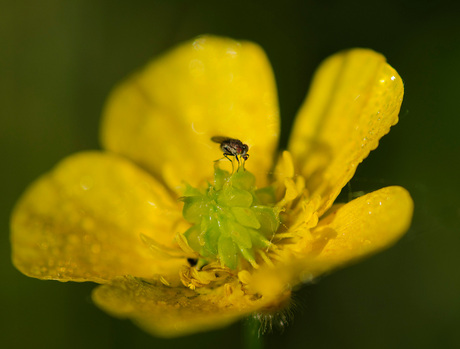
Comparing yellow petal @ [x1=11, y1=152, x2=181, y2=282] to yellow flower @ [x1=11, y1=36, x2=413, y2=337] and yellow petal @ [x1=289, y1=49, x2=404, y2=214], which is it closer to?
yellow flower @ [x1=11, y1=36, x2=413, y2=337]

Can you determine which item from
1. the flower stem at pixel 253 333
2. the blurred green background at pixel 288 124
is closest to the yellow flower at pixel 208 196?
the flower stem at pixel 253 333

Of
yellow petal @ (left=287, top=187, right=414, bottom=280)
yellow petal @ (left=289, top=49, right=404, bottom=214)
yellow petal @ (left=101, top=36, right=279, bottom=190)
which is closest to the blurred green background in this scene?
yellow petal @ (left=289, top=49, right=404, bottom=214)

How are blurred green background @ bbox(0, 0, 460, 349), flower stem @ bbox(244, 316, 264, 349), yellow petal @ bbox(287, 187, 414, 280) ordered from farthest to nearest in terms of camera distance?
blurred green background @ bbox(0, 0, 460, 349), flower stem @ bbox(244, 316, 264, 349), yellow petal @ bbox(287, 187, 414, 280)

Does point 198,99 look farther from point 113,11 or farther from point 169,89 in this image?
point 113,11

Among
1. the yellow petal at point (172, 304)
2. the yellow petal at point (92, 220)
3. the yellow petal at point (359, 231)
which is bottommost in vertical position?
the yellow petal at point (92, 220)

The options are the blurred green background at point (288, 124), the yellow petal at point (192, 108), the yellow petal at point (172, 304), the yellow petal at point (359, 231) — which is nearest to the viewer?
the yellow petal at point (359, 231)

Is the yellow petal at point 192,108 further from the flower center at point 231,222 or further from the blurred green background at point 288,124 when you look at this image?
the blurred green background at point 288,124

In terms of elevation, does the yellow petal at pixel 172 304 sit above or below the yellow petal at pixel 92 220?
above

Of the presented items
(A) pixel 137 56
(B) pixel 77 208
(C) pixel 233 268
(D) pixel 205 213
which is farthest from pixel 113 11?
(C) pixel 233 268
